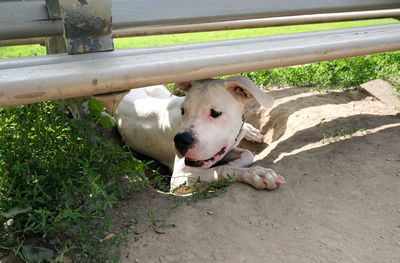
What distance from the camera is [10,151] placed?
210 cm

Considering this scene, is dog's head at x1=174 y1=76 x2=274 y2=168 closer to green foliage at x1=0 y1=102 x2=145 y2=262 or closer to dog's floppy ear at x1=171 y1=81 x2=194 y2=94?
dog's floppy ear at x1=171 y1=81 x2=194 y2=94

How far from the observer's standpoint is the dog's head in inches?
99.5

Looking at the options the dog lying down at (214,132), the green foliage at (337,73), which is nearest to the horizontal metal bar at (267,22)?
the green foliage at (337,73)

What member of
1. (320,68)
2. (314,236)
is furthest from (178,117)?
(320,68)

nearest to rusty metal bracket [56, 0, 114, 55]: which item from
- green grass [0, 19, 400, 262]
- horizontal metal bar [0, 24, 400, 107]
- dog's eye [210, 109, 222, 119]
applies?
horizontal metal bar [0, 24, 400, 107]

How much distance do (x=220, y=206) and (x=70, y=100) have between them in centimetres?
100

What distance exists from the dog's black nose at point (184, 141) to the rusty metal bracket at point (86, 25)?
2.39 feet

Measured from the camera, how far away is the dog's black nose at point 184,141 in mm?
2500

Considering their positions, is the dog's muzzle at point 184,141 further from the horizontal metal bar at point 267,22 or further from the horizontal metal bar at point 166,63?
the horizontal metal bar at point 267,22

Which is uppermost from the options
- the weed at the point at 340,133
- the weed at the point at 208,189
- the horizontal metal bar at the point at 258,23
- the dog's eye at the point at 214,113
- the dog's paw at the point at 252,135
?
the horizontal metal bar at the point at 258,23

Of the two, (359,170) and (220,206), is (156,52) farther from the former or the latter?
(359,170)

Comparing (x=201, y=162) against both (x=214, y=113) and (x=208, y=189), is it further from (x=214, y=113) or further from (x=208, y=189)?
(x=214, y=113)

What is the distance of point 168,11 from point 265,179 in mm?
1425

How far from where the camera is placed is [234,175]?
2531 millimetres
